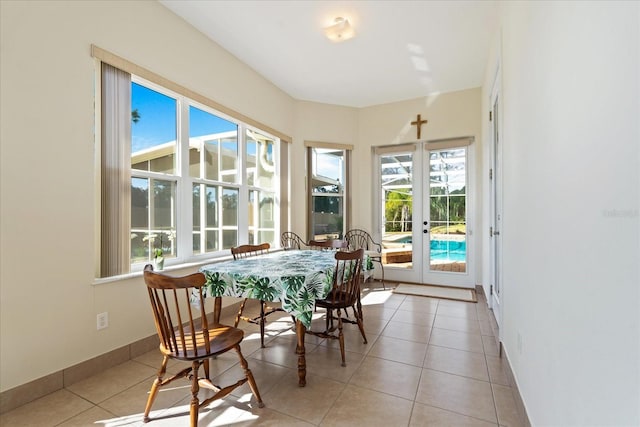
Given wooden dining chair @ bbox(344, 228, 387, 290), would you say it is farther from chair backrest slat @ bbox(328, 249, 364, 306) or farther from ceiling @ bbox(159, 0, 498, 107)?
chair backrest slat @ bbox(328, 249, 364, 306)

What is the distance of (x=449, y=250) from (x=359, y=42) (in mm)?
3386

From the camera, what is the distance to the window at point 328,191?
5121mm

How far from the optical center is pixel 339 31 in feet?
10.1

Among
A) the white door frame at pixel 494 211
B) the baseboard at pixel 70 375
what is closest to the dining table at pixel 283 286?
the baseboard at pixel 70 375

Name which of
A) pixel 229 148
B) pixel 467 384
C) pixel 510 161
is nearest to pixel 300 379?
pixel 467 384

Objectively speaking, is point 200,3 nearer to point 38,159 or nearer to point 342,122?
point 38,159

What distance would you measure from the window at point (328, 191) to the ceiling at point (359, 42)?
1.09 m

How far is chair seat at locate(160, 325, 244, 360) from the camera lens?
1566 mm

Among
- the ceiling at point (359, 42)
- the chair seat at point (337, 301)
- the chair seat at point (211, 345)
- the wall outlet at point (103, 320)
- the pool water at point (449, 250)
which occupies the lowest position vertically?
the wall outlet at point (103, 320)

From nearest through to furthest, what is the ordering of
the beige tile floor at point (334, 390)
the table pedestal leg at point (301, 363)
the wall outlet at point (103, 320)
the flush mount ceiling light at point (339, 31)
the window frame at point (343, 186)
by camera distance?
the beige tile floor at point (334, 390) → the table pedestal leg at point (301, 363) → the wall outlet at point (103, 320) → the flush mount ceiling light at point (339, 31) → the window frame at point (343, 186)

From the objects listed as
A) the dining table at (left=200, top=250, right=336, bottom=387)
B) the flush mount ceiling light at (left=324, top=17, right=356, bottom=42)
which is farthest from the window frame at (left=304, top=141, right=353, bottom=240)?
the dining table at (left=200, top=250, right=336, bottom=387)

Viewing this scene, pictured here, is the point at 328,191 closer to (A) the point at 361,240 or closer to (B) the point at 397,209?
(A) the point at 361,240

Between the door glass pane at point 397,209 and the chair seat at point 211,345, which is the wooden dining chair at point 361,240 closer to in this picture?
the door glass pane at point 397,209

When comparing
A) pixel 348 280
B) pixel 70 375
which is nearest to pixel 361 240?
pixel 348 280
